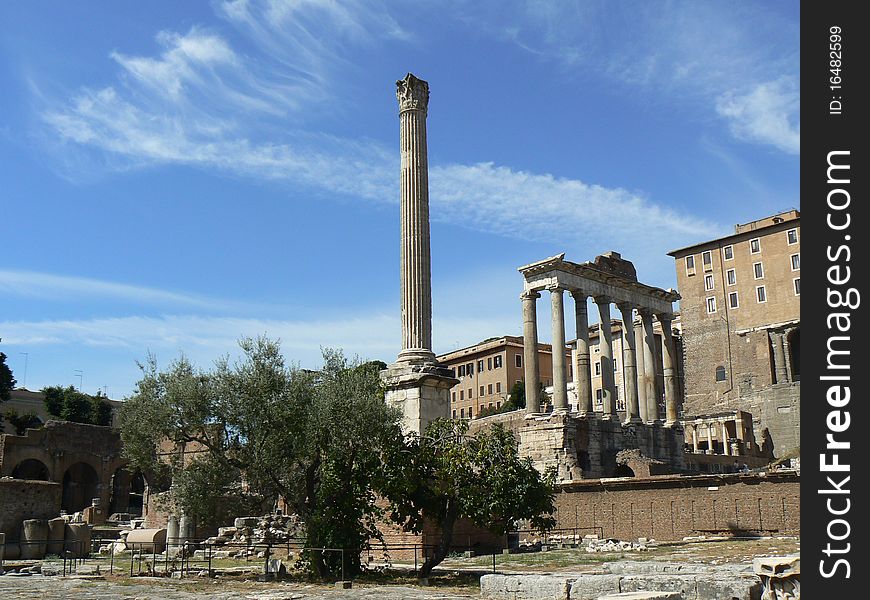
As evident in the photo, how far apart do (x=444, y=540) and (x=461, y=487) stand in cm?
112

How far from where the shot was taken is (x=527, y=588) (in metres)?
13.6

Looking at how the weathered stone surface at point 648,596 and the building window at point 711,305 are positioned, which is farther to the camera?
the building window at point 711,305

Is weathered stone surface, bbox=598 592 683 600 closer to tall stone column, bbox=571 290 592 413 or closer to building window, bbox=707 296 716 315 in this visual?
tall stone column, bbox=571 290 592 413

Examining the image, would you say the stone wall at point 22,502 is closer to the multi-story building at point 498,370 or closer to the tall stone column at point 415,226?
the tall stone column at point 415,226

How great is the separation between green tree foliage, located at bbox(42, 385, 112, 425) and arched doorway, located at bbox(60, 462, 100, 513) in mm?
20215

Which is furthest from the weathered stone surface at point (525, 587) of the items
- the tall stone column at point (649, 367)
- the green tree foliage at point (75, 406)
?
the green tree foliage at point (75, 406)

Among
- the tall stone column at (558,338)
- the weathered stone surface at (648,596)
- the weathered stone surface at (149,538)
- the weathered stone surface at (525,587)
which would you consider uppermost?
the tall stone column at (558,338)

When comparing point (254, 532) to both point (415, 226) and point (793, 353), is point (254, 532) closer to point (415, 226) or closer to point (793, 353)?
point (415, 226)

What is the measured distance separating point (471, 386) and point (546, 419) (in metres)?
41.9

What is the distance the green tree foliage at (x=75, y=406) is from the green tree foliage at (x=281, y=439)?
6148 centimetres

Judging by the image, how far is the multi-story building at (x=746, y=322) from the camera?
6272 cm

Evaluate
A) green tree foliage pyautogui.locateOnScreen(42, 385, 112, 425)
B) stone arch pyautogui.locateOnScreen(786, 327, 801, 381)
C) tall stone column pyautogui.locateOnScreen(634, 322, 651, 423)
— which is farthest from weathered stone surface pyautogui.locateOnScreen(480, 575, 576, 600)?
green tree foliage pyautogui.locateOnScreen(42, 385, 112, 425)
